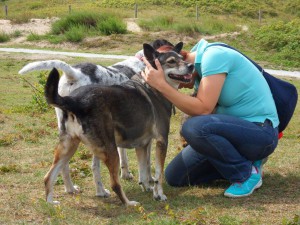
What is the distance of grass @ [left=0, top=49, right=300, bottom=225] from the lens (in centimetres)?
468

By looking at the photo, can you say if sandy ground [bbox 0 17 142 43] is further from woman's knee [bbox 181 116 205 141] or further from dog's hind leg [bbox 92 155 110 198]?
woman's knee [bbox 181 116 205 141]

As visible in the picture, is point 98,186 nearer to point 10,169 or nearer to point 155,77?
point 155,77

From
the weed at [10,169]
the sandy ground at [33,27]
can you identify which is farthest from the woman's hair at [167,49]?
the sandy ground at [33,27]

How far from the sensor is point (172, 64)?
5625mm

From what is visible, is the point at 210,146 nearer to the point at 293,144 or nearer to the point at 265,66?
the point at 293,144

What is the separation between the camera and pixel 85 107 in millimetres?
4969

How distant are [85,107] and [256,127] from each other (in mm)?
1703

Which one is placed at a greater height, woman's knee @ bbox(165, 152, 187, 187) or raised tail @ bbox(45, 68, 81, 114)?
raised tail @ bbox(45, 68, 81, 114)

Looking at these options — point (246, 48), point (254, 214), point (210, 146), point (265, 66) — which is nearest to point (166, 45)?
Answer: point (210, 146)

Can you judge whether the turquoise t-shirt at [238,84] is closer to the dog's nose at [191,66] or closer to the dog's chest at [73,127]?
the dog's nose at [191,66]

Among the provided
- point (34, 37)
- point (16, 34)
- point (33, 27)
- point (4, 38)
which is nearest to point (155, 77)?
point (34, 37)

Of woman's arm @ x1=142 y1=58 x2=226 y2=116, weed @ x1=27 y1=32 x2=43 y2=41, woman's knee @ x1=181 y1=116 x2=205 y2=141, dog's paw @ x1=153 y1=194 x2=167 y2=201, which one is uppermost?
woman's arm @ x1=142 y1=58 x2=226 y2=116

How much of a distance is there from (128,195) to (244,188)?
1214 millimetres

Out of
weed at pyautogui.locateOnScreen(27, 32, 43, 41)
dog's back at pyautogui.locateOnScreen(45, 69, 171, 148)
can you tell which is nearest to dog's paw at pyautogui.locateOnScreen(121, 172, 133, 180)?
dog's back at pyautogui.locateOnScreen(45, 69, 171, 148)
